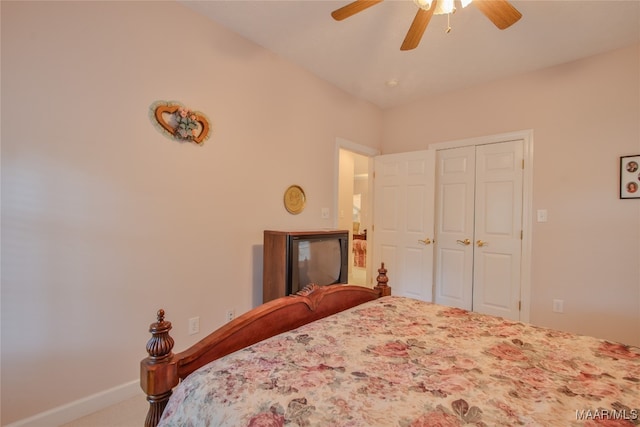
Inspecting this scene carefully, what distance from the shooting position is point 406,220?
3.56m

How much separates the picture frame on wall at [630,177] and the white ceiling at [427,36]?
38.4 inches

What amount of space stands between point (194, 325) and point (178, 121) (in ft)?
4.90

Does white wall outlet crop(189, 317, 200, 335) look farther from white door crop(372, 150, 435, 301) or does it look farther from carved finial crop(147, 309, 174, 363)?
white door crop(372, 150, 435, 301)

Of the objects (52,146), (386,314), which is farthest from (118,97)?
(386,314)

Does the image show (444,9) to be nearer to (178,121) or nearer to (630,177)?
(178,121)

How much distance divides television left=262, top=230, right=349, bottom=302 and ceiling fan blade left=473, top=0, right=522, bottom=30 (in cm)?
182

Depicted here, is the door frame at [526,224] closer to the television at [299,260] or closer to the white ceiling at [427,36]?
the white ceiling at [427,36]

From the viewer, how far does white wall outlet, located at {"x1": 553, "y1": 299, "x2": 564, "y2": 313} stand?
270cm

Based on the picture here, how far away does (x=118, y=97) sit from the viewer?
178cm

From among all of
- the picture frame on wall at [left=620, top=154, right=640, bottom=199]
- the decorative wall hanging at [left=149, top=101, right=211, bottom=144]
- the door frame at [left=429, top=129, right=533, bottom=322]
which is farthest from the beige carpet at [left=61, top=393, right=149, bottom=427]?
the picture frame on wall at [left=620, top=154, right=640, bottom=199]

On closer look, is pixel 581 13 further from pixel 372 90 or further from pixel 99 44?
pixel 99 44

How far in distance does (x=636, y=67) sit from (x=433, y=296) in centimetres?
276

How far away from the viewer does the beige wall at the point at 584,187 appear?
2424 millimetres

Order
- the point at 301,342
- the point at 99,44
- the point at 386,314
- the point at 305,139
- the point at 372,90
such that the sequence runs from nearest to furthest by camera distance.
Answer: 1. the point at 301,342
2. the point at 386,314
3. the point at 99,44
4. the point at 305,139
5. the point at 372,90
